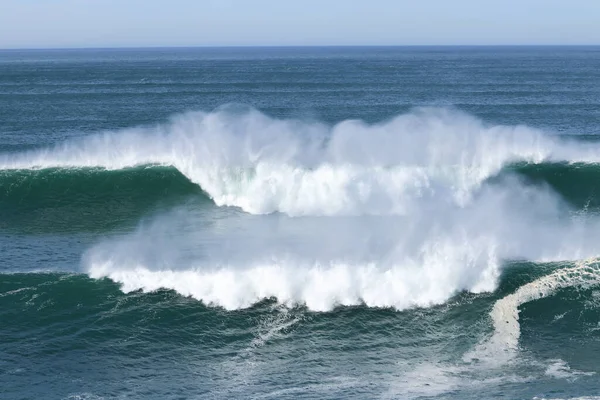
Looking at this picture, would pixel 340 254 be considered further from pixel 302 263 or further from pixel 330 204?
pixel 330 204

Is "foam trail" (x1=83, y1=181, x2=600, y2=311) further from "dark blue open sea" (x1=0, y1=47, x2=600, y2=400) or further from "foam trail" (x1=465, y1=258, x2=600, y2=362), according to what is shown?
"foam trail" (x1=465, y1=258, x2=600, y2=362)

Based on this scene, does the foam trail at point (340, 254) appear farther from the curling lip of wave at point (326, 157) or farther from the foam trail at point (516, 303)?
the curling lip of wave at point (326, 157)

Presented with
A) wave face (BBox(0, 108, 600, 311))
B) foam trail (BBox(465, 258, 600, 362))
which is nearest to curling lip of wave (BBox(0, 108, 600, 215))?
wave face (BBox(0, 108, 600, 311))

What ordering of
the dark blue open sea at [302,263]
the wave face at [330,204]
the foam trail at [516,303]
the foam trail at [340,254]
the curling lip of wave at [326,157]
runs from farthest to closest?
the curling lip of wave at [326,157], the wave face at [330,204], the foam trail at [340,254], the foam trail at [516,303], the dark blue open sea at [302,263]

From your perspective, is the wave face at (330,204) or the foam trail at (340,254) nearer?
the foam trail at (340,254)

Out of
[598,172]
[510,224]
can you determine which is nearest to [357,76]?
[598,172]

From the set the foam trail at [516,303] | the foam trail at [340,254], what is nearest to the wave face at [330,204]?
the foam trail at [340,254]

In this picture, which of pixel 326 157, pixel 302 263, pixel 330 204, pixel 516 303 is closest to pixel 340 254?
pixel 302 263
